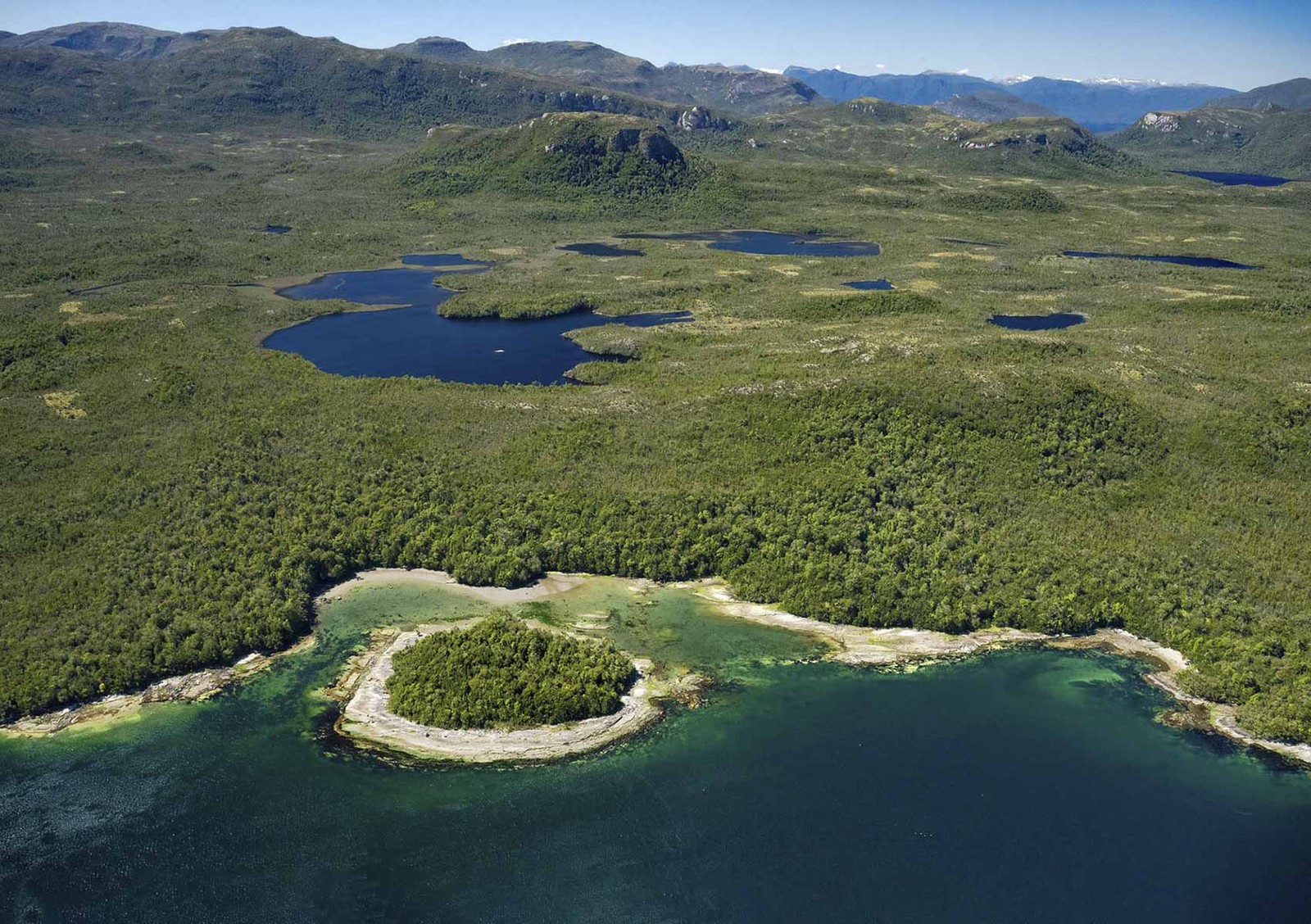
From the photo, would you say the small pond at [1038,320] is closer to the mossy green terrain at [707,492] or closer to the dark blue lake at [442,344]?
the mossy green terrain at [707,492]

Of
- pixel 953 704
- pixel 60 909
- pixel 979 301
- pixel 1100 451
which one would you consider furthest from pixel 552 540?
pixel 979 301

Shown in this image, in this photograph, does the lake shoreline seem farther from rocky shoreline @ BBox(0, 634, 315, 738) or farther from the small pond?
the small pond

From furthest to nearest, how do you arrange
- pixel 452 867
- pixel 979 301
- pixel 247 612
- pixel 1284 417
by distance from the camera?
pixel 979 301, pixel 1284 417, pixel 247 612, pixel 452 867

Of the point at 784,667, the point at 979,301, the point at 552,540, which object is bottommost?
the point at 784,667

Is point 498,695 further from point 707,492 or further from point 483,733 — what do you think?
point 707,492

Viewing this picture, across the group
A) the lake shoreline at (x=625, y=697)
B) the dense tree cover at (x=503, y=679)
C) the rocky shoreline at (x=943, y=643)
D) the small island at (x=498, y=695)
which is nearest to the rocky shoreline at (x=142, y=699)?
the lake shoreline at (x=625, y=697)

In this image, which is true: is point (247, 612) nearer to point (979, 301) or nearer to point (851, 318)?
point (851, 318)
